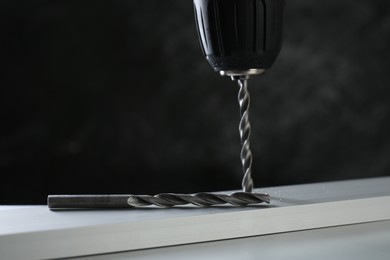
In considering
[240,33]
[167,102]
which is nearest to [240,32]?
[240,33]

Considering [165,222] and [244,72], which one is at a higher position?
[244,72]

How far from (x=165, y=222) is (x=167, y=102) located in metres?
1.67

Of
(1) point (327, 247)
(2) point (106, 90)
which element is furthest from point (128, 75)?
(1) point (327, 247)

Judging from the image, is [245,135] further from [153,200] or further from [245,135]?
[153,200]

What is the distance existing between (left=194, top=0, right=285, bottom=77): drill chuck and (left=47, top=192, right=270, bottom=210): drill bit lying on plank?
0.46 feet

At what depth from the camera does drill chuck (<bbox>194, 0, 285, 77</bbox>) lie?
754mm

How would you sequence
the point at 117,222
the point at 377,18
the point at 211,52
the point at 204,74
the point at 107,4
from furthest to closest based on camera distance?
the point at 377,18
the point at 204,74
the point at 107,4
the point at 211,52
the point at 117,222

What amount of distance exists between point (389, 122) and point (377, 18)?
36 centimetres

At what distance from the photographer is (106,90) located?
2.24 meters

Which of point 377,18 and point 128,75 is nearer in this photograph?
point 128,75

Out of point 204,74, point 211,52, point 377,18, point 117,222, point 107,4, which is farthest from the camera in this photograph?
point 377,18

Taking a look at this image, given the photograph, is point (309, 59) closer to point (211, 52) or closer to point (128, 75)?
point (128, 75)

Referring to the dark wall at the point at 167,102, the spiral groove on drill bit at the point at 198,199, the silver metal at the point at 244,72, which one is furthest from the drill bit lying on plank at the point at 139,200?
the dark wall at the point at 167,102

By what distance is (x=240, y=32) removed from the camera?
76 centimetres
